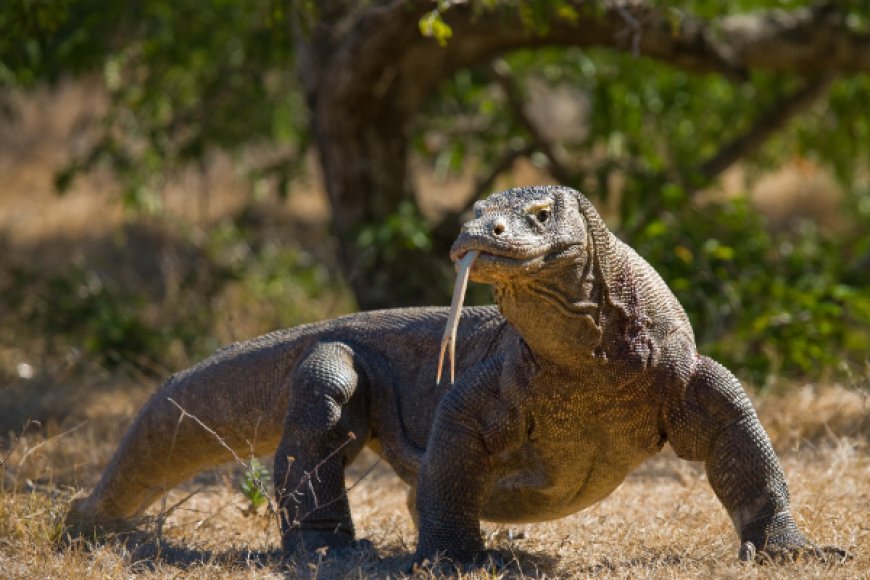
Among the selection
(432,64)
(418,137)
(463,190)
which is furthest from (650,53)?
(463,190)

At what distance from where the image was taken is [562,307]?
3383 millimetres

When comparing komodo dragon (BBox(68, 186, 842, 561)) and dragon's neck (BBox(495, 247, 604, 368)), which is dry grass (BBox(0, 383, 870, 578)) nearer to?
komodo dragon (BBox(68, 186, 842, 561))

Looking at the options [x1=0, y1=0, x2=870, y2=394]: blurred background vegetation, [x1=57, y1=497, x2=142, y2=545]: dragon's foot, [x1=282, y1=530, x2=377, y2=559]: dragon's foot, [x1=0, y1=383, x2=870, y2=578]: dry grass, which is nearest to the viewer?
[x1=0, y1=383, x2=870, y2=578]: dry grass

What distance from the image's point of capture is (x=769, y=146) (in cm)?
1063

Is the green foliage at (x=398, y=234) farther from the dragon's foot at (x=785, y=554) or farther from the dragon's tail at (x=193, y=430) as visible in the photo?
the dragon's foot at (x=785, y=554)

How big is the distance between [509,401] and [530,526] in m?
1.10

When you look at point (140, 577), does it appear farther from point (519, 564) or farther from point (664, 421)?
point (664, 421)

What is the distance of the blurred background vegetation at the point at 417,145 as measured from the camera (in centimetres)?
710

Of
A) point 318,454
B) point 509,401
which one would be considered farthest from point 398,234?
point 509,401

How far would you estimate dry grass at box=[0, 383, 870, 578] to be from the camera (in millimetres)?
3859

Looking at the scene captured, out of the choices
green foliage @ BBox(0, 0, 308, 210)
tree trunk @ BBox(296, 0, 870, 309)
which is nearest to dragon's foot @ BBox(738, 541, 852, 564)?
tree trunk @ BBox(296, 0, 870, 309)

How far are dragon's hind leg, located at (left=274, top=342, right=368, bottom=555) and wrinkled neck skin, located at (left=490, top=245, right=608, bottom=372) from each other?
0.85 metres

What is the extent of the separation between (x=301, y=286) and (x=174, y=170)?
1.20 metres

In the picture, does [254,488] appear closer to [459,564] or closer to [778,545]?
[459,564]
